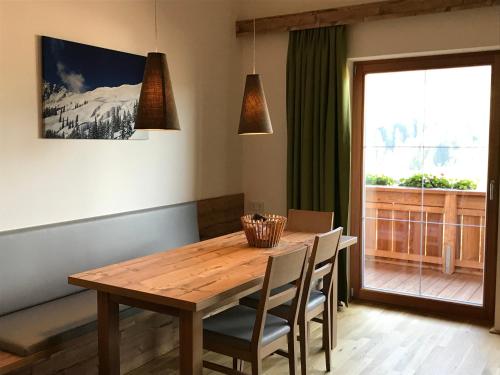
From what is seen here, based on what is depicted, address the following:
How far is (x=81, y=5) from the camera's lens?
11.2 feet

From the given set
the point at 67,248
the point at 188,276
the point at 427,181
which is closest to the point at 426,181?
the point at 427,181

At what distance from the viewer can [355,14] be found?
4277 mm

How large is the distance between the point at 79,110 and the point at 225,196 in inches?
68.1

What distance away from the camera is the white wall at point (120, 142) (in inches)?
121

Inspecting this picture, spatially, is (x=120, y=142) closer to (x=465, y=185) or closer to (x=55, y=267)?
(x=55, y=267)

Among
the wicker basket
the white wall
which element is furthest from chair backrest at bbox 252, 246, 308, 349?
the white wall

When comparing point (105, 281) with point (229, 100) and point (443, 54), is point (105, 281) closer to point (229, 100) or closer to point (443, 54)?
point (229, 100)

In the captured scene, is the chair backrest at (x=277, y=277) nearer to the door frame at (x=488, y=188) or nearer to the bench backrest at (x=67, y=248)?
the bench backrest at (x=67, y=248)

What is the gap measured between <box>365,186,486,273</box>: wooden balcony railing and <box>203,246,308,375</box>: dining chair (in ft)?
6.49

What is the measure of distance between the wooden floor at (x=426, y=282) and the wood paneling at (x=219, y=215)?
4.02ft

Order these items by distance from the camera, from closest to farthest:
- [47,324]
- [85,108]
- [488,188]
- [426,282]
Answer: [47,324]
[85,108]
[488,188]
[426,282]

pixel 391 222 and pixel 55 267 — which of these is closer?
pixel 55 267

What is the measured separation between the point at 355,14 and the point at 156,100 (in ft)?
7.41

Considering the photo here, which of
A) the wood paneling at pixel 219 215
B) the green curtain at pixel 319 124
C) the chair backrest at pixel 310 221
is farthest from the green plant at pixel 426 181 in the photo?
the wood paneling at pixel 219 215
